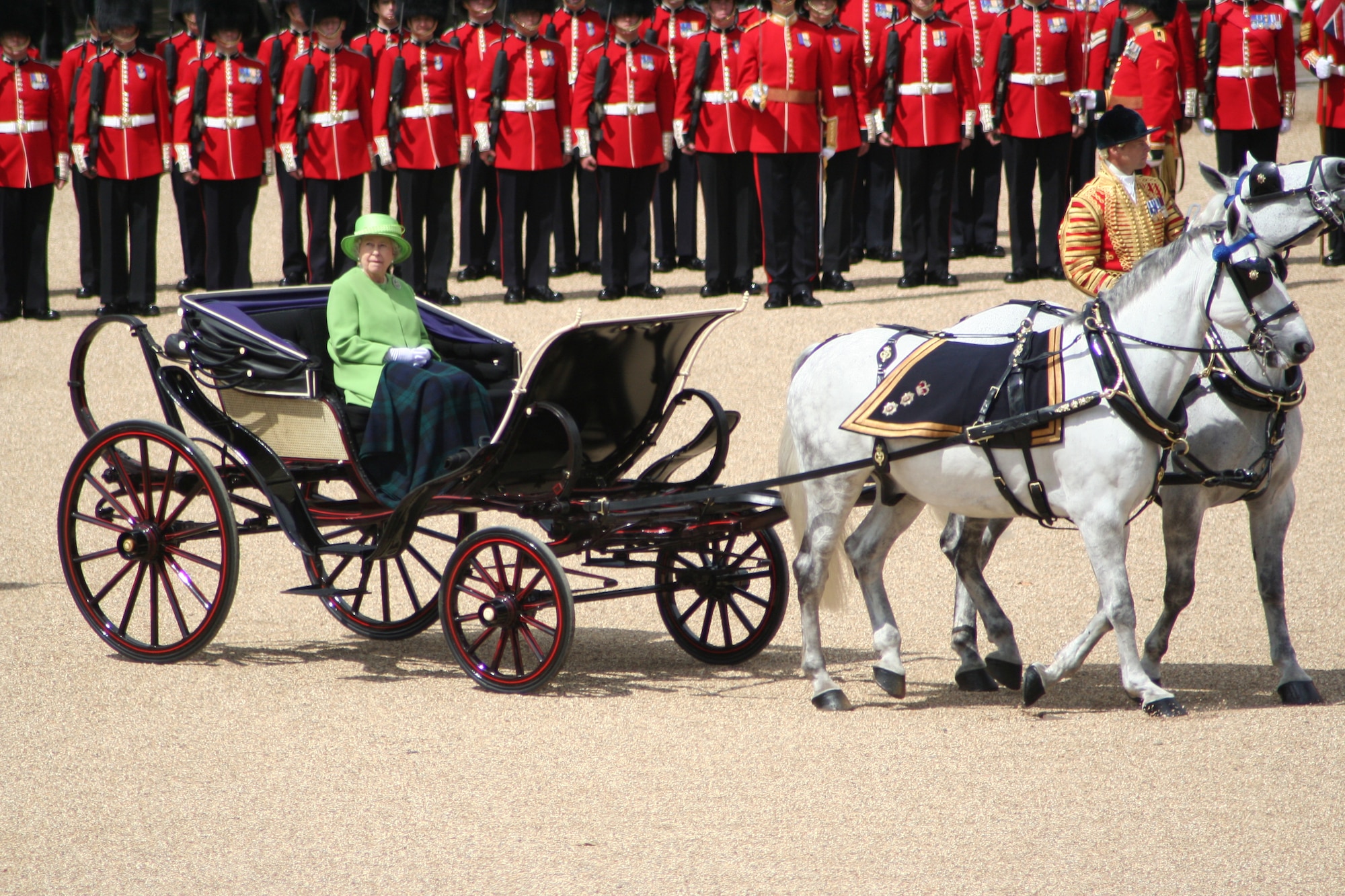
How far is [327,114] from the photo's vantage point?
37.4 feet

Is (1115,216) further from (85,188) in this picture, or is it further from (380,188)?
(85,188)

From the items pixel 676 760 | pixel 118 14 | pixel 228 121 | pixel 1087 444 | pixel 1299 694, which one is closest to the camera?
pixel 676 760

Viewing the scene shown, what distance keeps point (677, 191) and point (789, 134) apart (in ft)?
6.65

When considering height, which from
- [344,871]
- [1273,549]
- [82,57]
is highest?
[82,57]

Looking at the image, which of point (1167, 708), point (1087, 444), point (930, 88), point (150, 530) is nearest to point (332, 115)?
point (930, 88)

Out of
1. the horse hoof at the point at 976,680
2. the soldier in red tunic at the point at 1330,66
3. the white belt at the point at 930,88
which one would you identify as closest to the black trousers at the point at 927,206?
the white belt at the point at 930,88

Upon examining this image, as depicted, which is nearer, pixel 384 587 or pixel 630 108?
pixel 384 587

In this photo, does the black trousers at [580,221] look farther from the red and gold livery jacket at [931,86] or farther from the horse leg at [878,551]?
the horse leg at [878,551]

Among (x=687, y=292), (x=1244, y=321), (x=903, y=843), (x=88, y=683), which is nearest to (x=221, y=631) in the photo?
(x=88, y=683)

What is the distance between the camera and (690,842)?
157 inches

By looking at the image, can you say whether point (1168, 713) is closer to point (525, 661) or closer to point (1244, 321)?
point (1244, 321)

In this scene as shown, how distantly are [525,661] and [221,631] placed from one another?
1230 mm

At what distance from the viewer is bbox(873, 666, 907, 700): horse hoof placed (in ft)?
17.2

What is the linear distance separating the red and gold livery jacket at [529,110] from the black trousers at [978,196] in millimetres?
2888
